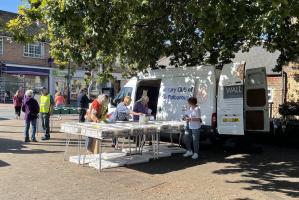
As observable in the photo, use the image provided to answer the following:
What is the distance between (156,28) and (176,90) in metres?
3.03

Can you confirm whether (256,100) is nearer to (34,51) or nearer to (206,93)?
(206,93)

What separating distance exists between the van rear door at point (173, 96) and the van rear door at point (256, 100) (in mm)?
1727

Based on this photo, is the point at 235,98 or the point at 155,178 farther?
the point at 235,98

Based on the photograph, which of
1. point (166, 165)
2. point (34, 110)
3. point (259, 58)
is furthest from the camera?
point (259, 58)

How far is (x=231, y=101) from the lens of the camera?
1188 centimetres

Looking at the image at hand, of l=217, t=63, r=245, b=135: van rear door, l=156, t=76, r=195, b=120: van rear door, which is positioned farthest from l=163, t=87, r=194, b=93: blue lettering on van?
l=217, t=63, r=245, b=135: van rear door

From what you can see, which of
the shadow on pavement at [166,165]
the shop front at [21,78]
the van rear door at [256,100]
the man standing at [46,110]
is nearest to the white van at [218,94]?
the van rear door at [256,100]

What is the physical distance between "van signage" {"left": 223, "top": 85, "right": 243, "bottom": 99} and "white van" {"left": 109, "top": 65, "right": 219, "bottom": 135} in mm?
331

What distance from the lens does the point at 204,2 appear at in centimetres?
991

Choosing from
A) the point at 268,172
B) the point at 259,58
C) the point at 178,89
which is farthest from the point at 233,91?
the point at 259,58

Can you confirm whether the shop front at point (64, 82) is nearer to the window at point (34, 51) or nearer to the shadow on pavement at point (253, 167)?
the window at point (34, 51)

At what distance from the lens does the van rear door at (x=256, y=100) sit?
41.4 ft

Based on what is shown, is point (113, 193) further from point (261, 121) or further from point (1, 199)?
point (261, 121)

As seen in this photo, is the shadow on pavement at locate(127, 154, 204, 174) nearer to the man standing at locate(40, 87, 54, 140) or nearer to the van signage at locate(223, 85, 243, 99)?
the van signage at locate(223, 85, 243, 99)
